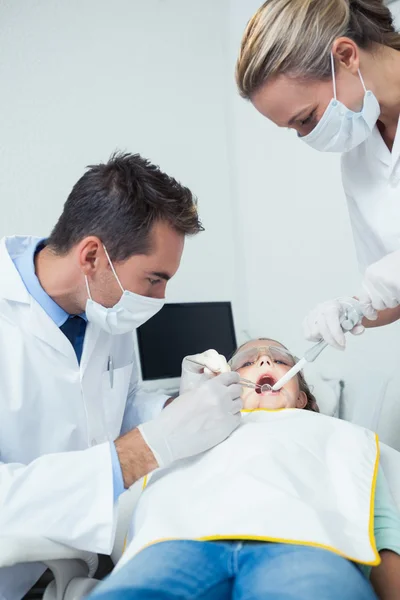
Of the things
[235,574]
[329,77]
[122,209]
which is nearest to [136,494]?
[235,574]

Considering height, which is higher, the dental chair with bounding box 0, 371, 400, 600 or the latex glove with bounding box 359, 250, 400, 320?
the latex glove with bounding box 359, 250, 400, 320

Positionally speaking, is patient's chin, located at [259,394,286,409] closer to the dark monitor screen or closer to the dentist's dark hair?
the dentist's dark hair

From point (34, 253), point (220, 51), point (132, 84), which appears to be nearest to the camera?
point (34, 253)

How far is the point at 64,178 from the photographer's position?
100.0 inches

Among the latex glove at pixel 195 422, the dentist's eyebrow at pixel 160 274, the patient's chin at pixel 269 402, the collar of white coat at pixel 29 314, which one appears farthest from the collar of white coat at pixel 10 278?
the patient's chin at pixel 269 402

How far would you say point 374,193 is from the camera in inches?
63.7

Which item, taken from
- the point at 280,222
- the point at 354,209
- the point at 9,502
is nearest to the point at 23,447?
the point at 9,502

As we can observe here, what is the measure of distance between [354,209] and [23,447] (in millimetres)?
1175

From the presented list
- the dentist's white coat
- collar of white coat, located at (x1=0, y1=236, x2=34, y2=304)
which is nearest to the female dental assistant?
the dentist's white coat

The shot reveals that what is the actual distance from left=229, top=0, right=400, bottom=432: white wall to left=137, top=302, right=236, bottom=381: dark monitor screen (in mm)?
307

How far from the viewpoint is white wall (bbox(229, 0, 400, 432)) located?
96.3 inches

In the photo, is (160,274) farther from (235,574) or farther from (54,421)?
(235,574)

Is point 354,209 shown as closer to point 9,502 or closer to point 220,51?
point 9,502

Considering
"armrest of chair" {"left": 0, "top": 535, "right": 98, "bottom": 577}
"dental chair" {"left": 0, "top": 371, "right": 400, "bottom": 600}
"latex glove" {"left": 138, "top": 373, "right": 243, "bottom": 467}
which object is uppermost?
"latex glove" {"left": 138, "top": 373, "right": 243, "bottom": 467}
